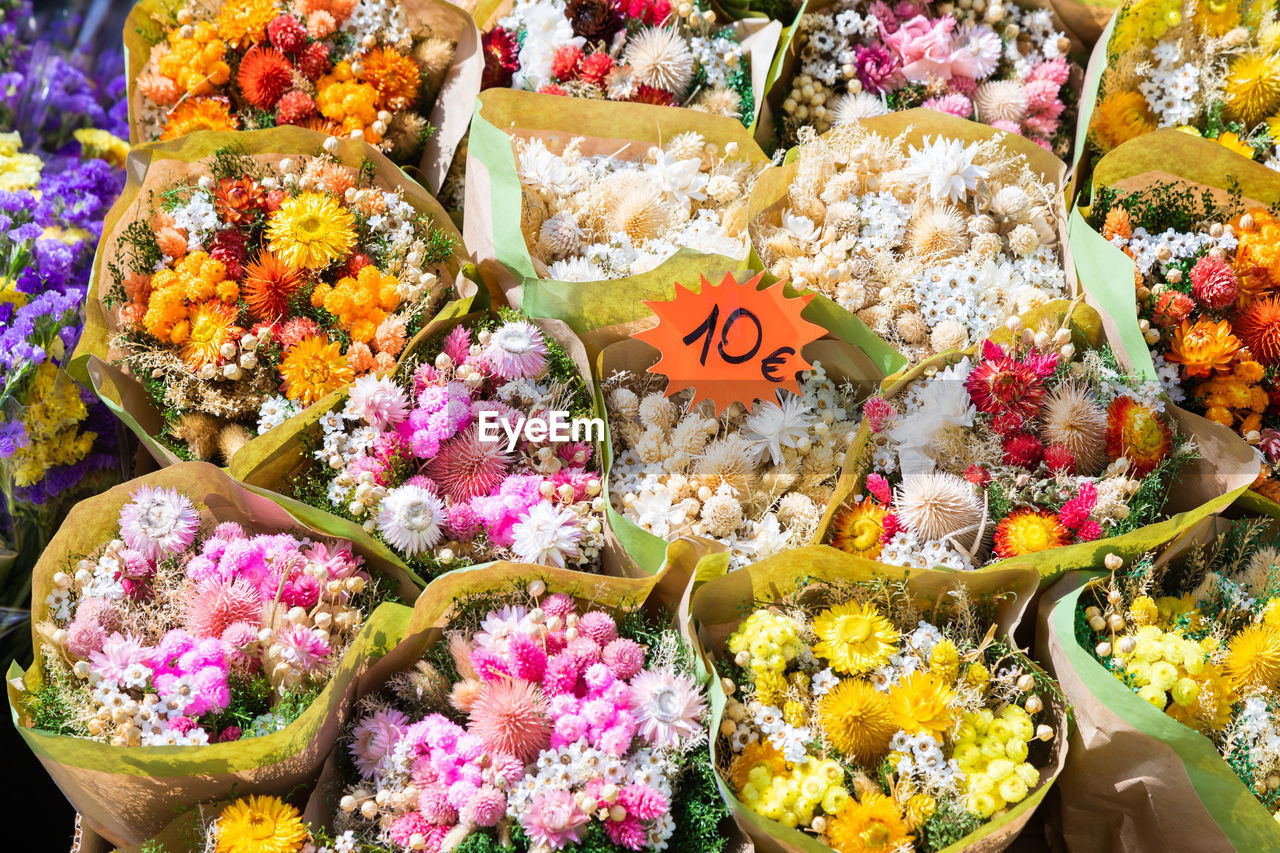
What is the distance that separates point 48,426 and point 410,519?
0.80 meters

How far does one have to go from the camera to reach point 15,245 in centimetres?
186

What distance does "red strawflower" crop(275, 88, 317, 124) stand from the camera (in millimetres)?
2105

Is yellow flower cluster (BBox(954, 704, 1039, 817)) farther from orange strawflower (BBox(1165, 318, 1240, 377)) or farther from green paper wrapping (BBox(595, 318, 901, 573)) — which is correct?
orange strawflower (BBox(1165, 318, 1240, 377))

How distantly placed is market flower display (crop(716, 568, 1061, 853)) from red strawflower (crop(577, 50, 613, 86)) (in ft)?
4.44

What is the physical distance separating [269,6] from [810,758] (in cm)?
208

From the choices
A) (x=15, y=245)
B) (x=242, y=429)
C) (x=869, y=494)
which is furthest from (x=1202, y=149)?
(x=15, y=245)

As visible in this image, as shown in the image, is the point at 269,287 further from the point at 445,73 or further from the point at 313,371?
the point at 445,73

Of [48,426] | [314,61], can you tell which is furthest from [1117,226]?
[48,426]

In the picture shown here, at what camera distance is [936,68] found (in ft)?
7.66

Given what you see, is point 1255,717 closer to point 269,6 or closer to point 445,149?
point 445,149

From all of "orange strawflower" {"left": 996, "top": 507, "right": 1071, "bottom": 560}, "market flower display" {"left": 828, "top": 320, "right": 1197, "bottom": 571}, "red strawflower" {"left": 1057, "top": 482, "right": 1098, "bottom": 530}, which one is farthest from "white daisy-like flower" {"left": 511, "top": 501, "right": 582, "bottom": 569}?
"red strawflower" {"left": 1057, "top": 482, "right": 1098, "bottom": 530}

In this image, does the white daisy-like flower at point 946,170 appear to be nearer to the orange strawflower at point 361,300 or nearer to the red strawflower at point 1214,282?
the red strawflower at point 1214,282

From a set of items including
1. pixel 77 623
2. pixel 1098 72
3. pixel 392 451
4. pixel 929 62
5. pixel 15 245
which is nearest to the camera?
pixel 77 623

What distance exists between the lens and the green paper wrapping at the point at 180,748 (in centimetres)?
132
